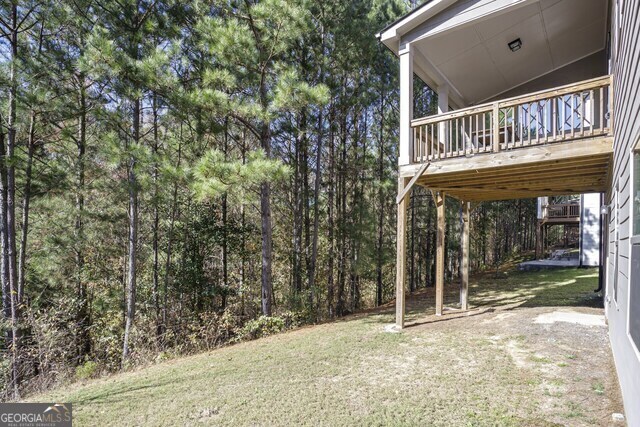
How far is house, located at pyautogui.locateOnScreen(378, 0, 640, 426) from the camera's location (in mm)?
4340

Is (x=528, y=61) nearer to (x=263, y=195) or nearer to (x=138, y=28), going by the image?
(x=263, y=195)

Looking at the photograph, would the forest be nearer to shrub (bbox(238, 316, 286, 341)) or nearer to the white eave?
shrub (bbox(238, 316, 286, 341))

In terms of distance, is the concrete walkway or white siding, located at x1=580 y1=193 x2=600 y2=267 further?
the concrete walkway

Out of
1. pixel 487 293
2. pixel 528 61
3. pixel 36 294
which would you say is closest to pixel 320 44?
pixel 528 61

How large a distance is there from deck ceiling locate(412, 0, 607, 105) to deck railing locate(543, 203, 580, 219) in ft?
35.7

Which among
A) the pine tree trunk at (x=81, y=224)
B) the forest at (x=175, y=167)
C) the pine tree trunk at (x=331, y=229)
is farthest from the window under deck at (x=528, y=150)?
the pine tree trunk at (x=81, y=224)

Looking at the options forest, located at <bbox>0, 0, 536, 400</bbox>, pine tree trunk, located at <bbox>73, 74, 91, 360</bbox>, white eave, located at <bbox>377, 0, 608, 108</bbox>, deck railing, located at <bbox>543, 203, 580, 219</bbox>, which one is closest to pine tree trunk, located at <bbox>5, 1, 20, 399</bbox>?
forest, located at <bbox>0, 0, 536, 400</bbox>

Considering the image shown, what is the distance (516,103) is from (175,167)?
6066mm

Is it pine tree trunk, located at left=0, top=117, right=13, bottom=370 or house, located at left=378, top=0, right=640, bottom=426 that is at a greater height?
house, located at left=378, top=0, right=640, bottom=426

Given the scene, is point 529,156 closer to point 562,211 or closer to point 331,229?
point 331,229

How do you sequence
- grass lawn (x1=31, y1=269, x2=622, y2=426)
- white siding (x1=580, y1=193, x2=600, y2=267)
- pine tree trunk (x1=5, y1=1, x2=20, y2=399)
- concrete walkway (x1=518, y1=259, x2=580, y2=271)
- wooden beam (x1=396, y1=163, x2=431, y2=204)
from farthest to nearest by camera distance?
concrete walkway (x1=518, y1=259, x2=580, y2=271), white siding (x1=580, y1=193, x2=600, y2=267), pine tree trunk (x1=5, y1=1, x2=20, y2=399), wooden beam (x1=396, y1=163, x2=431, y2=204), grass lawn (x1=31, y1=269, x2=622, y2=426)

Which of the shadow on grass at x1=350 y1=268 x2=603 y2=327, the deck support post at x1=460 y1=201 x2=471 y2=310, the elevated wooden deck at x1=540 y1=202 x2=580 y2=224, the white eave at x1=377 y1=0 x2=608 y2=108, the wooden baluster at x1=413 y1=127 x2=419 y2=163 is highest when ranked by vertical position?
the white eave at x1=377 y1=0 x2=608 y2=108

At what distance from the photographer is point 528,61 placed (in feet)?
24.2

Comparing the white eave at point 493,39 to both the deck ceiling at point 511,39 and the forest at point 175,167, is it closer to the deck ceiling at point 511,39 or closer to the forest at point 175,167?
the deck ceiling at point 511,39
